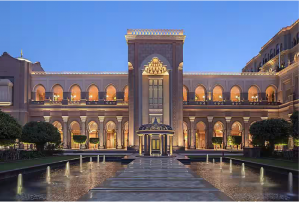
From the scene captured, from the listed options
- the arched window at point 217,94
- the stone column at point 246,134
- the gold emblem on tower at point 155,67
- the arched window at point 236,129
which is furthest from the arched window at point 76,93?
the stone column at point 246,134

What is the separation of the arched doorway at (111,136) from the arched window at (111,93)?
14.8 ft

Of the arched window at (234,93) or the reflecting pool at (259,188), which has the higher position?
the arched window at (234,93)

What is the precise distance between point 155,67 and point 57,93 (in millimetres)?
19346

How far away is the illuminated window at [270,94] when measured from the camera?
57359 millimetres

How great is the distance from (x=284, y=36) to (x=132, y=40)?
79.4 feet

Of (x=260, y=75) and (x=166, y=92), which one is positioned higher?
(x=260, y=75)

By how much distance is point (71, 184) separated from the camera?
16.7 meters

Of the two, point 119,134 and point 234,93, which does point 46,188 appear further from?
point 234,93

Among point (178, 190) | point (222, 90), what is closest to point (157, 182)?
point (178, 190)

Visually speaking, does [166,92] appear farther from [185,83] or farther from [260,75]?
[260,75]

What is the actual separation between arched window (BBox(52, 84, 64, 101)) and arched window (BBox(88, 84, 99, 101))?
14.9 ft

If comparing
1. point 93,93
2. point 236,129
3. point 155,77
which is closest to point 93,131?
point 93,93

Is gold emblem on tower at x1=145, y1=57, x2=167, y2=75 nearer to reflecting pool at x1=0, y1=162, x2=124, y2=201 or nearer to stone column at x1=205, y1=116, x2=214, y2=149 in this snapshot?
stone column at x1=205, y1=116, x2=214, y2=149

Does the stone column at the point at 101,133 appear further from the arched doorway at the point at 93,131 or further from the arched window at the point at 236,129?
the arched window at the point at 236,129
